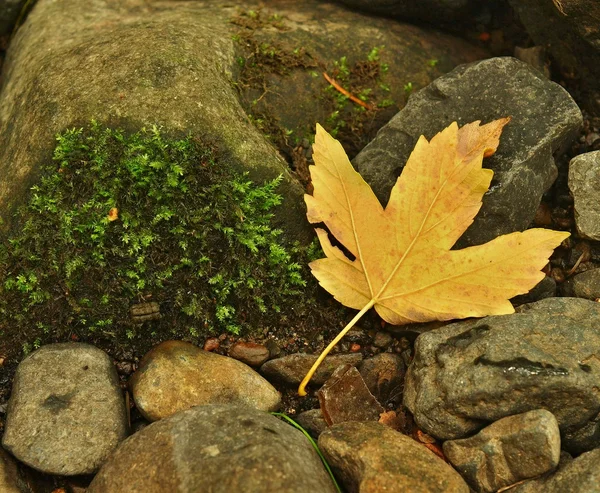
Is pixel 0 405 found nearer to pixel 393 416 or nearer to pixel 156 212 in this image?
pixel 156 212

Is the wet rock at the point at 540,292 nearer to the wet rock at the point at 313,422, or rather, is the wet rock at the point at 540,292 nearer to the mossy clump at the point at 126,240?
the wet rock at the point at 313,422

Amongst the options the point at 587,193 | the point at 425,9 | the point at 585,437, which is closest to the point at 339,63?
the point at 425,9

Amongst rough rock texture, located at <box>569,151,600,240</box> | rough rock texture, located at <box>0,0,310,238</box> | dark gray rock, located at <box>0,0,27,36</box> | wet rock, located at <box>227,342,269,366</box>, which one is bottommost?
wet rock, located at <box>227,342,269,366</box>

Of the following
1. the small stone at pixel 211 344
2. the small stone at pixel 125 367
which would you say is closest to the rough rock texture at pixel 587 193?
the small stone at pixel 211 344

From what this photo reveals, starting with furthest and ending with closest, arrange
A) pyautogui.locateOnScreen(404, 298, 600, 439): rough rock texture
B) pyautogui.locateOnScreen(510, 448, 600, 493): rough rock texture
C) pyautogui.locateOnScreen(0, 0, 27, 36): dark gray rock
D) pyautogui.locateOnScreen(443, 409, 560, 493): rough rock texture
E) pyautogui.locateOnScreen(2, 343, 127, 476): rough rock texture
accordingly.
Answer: pyautogui.locateOnScreen(0, 0, 27, 36): dark gray rock → pyautogui.locateOnScreen(2, 343, 127, 476): rough rock texture → pyautogui.locateOnScreen(404, 298, 600, 439): rough rock texture → pyautogui.locateOnScreen(443, 409, 560, 493): rough rock texture → pyautogui.locateOnScreen(510, 448, 600, 493): rough rock texture

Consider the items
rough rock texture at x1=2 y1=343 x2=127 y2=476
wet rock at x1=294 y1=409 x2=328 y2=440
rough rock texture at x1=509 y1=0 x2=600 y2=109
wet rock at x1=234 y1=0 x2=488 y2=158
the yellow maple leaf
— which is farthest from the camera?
wet rock at x1=234 y1=0 x2=488 y2=158

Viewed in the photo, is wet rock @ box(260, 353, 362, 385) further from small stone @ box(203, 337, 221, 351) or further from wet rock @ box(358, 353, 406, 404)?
small stone @ box(203, 337, 221, 351)

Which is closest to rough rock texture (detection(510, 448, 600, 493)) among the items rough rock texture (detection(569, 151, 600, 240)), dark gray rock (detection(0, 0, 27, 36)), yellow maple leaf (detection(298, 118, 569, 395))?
yellow maple leaf (detection(298, 118, 569, 395))

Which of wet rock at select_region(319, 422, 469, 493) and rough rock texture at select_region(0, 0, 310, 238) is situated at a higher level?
rough rock texture at select_region(0, 0, 310, 238)
